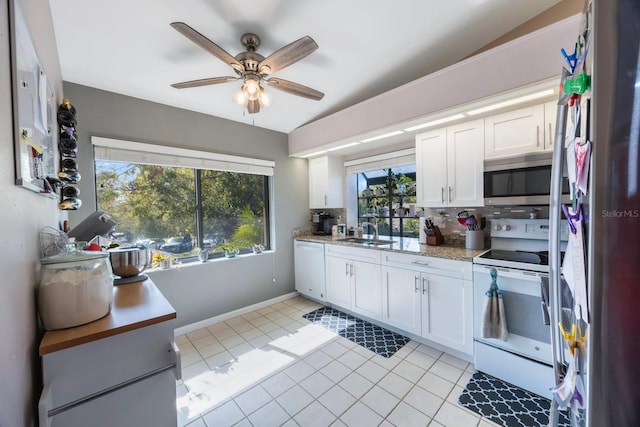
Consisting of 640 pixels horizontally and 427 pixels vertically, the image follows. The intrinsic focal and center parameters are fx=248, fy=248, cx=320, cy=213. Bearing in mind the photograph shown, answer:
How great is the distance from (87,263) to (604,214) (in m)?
1.60

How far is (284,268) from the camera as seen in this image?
12.4ft

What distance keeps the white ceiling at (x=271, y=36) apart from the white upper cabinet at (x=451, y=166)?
783mm

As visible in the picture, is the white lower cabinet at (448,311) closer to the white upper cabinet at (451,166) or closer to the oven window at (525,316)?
the oven window at (525,316)

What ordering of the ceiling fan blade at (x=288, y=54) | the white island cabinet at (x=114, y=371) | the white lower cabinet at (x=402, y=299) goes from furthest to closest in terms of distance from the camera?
1. the white lower cabinet at (x=402, y=299)
2. the ceiling fan blade at (x=288, y=54)
3. the white island cabinet at (x=114, y=371)

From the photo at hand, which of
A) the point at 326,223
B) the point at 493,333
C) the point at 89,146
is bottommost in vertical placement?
the point at 493,333

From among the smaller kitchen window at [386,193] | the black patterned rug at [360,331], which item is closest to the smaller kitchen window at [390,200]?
the smaller kitchen window at [386,193]

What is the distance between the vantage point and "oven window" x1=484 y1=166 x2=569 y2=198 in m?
1.85

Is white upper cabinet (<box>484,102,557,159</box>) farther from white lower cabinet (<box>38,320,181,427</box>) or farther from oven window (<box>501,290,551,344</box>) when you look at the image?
white lower cabinet (<box>38,320,181,427</box>)

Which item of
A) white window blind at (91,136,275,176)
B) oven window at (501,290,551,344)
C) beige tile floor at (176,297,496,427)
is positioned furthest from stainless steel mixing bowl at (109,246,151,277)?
oven window at (501,290,551,344)

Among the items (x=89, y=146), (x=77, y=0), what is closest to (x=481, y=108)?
A: (x=77, y=0)

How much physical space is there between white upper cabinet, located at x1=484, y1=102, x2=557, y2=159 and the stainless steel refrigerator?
182 centimetres

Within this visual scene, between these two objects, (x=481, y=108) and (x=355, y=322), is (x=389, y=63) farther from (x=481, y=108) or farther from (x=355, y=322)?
(x=355, y=322)

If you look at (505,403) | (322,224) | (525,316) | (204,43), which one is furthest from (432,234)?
(204,43)

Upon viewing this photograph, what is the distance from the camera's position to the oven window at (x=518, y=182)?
1847 mm
